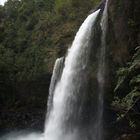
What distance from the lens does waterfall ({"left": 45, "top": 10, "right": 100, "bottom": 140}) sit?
52.3 ft

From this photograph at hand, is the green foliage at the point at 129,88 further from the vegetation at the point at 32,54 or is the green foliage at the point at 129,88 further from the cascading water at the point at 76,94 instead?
the vegetation at the point at 32,54

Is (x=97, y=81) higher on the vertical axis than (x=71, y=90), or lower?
lower

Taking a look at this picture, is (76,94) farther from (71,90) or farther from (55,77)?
(55,77)

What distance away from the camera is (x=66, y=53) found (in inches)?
706

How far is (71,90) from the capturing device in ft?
53.1

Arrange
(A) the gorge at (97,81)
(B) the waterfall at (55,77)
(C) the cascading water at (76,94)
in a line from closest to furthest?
(A) the gorge at (97,81) < (C) the cascading water at (76,94) < (B) the waterfall at (55,77)

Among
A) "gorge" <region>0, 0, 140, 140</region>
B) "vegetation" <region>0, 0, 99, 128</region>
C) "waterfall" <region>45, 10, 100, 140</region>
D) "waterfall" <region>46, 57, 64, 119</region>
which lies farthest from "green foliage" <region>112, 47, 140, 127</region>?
"vegetation" <region>0, 0, 99, 128</region>

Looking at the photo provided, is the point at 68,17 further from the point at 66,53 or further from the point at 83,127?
the point at 83,127

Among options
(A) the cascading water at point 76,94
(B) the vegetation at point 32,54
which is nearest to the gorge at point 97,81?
(A) the cascading water at point 76,94

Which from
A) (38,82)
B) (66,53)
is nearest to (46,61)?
(38,82)

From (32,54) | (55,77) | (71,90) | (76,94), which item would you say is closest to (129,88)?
(76,94)

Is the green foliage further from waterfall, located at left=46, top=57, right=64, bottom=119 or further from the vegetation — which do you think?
the vegetation

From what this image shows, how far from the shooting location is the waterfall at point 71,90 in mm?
15945

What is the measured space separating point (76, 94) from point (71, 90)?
0.28m
